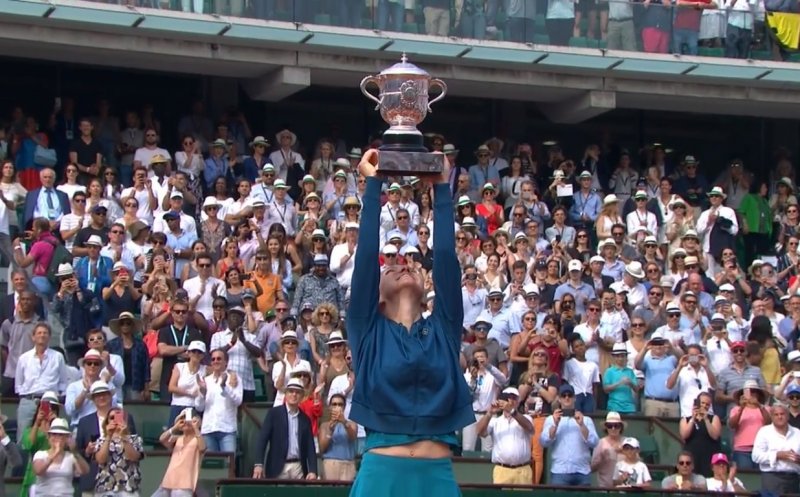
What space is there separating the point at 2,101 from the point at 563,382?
35.5 feet

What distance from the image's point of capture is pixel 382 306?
863 cm

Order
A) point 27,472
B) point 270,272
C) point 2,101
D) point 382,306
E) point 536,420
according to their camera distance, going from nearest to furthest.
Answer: point 382,306, point 27,472, point 536,420, point 270,272, point 2,101

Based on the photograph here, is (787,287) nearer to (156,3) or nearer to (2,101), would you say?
(156,3)

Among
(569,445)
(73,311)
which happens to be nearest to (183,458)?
(73,311)

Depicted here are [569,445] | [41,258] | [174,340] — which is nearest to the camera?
[569,445]

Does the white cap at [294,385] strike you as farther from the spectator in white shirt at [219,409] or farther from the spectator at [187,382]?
the spectator at [187,382]

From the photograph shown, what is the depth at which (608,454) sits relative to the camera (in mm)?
16734

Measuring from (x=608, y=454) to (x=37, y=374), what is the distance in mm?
4917

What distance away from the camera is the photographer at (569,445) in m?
16.6

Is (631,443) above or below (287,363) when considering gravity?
below

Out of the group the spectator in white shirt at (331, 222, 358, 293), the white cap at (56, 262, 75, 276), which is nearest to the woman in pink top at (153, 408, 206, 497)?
the white cap at (56, 262, 75, 276)

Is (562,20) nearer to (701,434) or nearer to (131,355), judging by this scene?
(701,434)

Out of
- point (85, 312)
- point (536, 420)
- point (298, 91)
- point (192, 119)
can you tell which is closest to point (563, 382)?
point (536, 420)

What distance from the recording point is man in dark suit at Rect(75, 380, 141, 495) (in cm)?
1525
